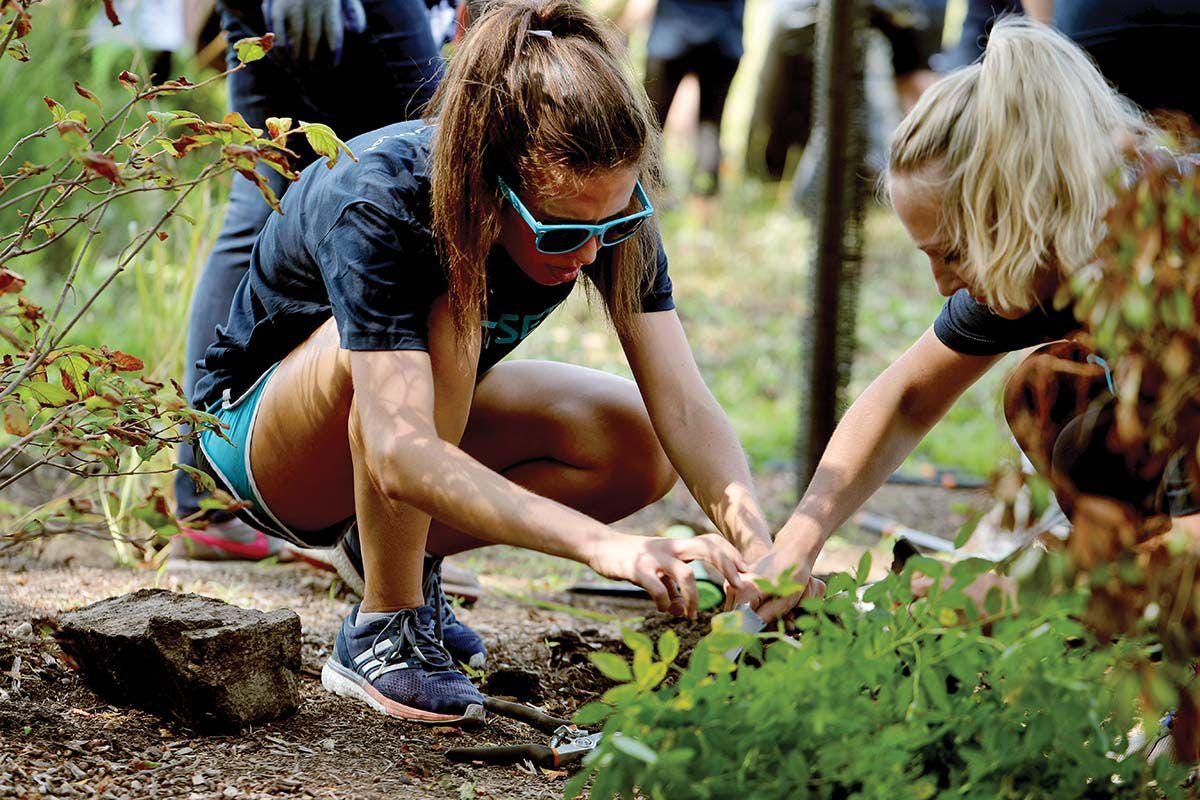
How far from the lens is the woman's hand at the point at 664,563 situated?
1.65 m

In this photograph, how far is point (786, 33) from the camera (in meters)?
7.07

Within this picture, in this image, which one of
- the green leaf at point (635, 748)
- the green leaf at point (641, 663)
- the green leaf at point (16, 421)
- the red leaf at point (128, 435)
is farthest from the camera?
the red leaf at point (128, 435)

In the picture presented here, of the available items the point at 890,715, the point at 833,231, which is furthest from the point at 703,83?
the point at 890,715

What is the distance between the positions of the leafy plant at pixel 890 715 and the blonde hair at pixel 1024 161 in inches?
23.3

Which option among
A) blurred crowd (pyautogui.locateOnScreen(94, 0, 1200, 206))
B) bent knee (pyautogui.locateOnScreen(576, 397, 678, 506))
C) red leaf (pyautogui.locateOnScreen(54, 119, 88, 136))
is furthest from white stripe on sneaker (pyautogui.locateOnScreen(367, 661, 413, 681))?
blurred crowd (pyautogui.locateOnScreen(94, 0, 1200, 206))

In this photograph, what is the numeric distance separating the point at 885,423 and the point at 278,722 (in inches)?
43.8

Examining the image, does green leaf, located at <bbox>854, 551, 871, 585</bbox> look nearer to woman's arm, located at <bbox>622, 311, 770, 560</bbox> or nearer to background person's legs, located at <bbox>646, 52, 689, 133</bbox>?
woman's arm, located at <bbox>622, 311, 770, 560</bbox>

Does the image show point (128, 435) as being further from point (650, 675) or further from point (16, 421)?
point (650, 675)

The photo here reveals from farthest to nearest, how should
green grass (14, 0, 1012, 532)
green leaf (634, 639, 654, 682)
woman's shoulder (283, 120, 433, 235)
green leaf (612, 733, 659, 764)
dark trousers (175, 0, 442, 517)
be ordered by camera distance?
green grass (14, 0, 1012, 532)
dark trousers (175, 0, 442, 517)
woman's shoulder (283, 120, 433, 235)
green leaf (634, 639, 654, 682)
green leaf (612, 733, 659, 764)

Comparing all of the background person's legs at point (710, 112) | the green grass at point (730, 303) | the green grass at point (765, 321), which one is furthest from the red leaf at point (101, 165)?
the background person's legs at point (710, 112)

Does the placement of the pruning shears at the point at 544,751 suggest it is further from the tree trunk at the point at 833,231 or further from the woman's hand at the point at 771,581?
the tree trunk at the point at 833,231

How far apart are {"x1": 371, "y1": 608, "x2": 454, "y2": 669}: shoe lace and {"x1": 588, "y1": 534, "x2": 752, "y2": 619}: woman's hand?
595mm

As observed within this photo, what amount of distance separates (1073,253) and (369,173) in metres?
1.07

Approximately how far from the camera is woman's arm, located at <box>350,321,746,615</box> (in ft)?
5.50
